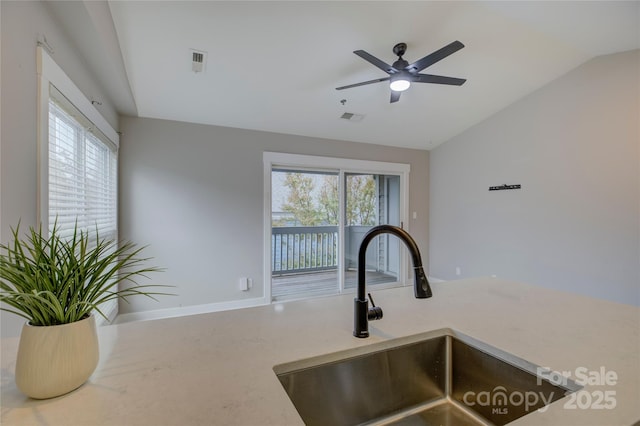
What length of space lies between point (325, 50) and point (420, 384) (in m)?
2.58

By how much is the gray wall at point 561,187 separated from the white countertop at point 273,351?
100 inches

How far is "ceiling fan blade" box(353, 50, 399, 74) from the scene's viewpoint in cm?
215

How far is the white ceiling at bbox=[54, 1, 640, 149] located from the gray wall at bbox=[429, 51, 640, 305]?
13.5 inches

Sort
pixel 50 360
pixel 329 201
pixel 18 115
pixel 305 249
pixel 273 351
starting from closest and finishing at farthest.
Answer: pixel 50 360, pixel 273 351, pixel 18 115, pixel 329 201, pixel 305 249

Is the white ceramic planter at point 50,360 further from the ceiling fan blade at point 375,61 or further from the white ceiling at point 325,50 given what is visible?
the ceiling fan blade at point 375,61

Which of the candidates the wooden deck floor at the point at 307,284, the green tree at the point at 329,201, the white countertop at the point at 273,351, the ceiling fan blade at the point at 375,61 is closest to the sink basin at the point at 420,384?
the white countertop at the point at 273,351

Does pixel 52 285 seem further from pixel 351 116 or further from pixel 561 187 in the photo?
pixel 561 187

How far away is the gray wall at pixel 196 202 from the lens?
3277mm

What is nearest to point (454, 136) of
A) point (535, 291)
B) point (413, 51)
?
point (413, 51)

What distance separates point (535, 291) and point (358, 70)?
237cm

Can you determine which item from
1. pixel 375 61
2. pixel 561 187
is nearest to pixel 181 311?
pixel 375 61

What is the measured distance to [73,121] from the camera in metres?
1.96

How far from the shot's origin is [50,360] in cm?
61

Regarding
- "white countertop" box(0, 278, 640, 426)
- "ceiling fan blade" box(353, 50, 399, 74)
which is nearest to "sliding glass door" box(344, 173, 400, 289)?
"ceiling fan blade" box(353, 50, 399, 74)
